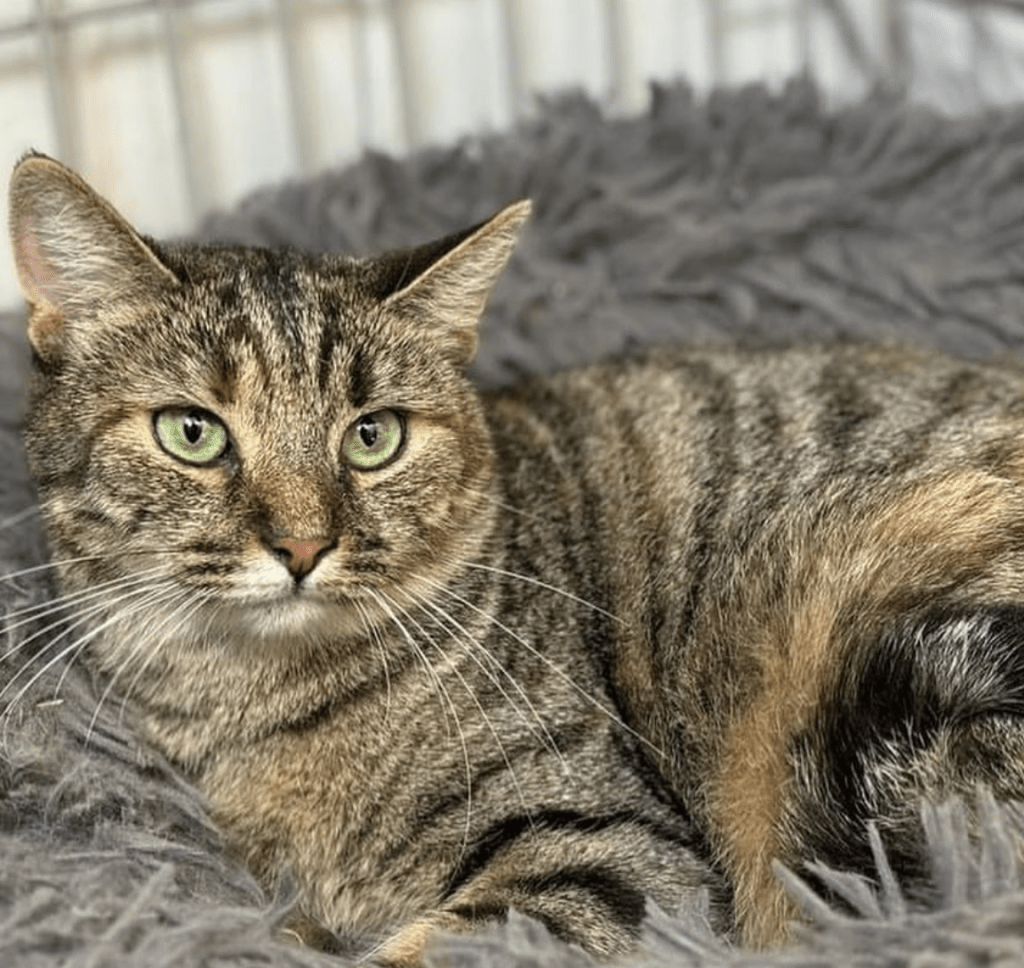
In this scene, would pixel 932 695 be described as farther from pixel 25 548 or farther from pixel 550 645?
pixel 25 548

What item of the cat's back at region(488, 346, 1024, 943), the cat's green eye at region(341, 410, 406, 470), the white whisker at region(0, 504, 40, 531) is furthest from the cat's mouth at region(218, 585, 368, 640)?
the white whisker at region(0, 504, 40, 531)

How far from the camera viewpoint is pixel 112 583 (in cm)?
131

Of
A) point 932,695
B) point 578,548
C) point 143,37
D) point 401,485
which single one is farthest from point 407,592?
point 143,37

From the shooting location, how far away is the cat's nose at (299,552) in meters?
1.22

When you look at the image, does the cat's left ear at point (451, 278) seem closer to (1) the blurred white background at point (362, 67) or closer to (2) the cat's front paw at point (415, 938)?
(2) the cat's front paw at point (415, 938)

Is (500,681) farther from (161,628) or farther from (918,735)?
(918,735)

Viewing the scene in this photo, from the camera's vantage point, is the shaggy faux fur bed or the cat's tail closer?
the cat's tail

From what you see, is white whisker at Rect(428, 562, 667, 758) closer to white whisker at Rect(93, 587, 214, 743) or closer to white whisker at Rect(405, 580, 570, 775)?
white whisker at Rect(405, 580, 570, 775)

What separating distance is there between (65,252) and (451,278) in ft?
1.15

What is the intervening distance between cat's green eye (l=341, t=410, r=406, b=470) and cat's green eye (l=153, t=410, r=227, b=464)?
11cm

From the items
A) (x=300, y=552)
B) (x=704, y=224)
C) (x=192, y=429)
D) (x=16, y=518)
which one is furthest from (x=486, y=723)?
(x=704, y=224)

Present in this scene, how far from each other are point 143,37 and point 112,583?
Answer: 121 centimetres

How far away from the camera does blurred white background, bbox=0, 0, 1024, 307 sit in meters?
2.19

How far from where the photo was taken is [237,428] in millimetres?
1281
